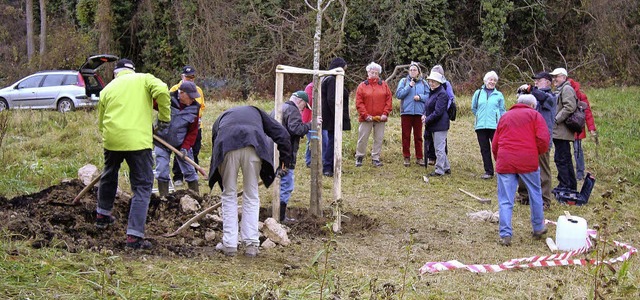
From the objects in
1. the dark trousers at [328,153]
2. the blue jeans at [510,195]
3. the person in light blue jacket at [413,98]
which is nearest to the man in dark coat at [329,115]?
the dark trousers at [328,153]

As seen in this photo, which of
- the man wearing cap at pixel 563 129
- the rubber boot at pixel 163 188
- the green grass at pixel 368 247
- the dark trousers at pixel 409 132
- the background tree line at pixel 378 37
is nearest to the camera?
the green grass at pixel 368 247

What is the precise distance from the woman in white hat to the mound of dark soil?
10.7ft

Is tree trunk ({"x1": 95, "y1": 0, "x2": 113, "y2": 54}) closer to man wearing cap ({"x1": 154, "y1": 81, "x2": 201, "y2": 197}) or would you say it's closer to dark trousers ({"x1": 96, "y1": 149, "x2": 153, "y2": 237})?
man wearing cap ({"x1": 154, "y1": 81, "x2": 201, "y2": 197})

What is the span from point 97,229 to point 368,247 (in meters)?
2.88

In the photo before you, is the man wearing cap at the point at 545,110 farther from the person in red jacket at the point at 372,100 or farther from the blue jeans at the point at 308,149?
the blue jeans at the point at 308,149

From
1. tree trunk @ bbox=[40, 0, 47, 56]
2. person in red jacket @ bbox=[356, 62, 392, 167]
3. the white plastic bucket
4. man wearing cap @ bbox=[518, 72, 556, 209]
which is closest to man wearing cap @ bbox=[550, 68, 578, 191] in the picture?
man wearing cap @ bbox=[518, 72, 556, 209]

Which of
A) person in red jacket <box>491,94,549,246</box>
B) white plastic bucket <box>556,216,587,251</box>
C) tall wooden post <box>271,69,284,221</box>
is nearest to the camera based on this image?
white plastic bucket <box>556,216,587,251</box>

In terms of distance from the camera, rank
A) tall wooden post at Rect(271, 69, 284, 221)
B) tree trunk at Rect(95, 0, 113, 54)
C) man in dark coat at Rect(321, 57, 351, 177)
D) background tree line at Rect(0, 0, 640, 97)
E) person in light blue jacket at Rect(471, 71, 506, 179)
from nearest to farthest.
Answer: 1. tall wooden post at Rect(271, 69, 284, 221)
2. person in light blue jacket at Rect(471, 71, 506, 179)
3. man in dark coat at Rect(321, 57, 351, 177)
4. background tree line at Rect(0, 0, 640, 97)
5. tree trunk at Rect(95, 0, 113, 54)

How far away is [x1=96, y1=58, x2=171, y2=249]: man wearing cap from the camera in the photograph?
7168 mm

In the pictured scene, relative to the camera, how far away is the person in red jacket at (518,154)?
847cm

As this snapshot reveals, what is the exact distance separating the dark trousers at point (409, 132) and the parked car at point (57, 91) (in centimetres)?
1377

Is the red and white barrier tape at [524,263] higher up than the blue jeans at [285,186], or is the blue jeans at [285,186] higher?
the blue jeans at [285,186]

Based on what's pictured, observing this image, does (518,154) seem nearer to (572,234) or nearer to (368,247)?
(572,234)

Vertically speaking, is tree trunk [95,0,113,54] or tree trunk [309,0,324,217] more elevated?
tree trunk [95,0,113,54]
